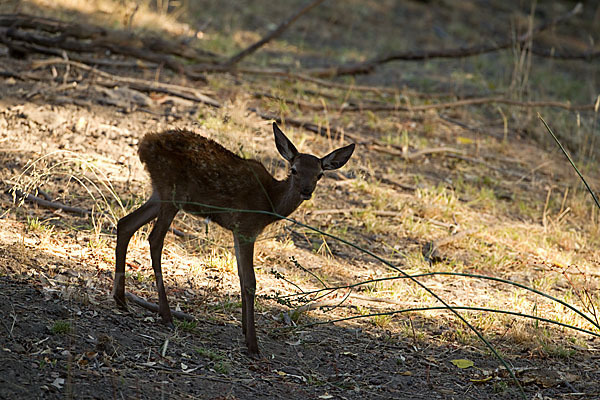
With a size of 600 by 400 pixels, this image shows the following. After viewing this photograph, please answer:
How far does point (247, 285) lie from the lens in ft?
14.0

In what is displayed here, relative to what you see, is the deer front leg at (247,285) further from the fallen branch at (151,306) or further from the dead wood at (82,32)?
the dead wood at (82,32)

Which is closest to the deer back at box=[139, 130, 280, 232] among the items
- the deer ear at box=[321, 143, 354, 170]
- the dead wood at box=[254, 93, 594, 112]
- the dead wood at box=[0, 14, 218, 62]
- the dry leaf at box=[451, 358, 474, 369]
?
the deer ear at box=[321, 143, 354, 170]

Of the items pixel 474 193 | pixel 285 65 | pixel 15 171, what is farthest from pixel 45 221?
pixel 285 65

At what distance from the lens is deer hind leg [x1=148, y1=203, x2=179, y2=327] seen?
167 inches

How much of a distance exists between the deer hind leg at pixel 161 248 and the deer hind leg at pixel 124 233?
10 centimetres

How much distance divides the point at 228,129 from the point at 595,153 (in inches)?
206

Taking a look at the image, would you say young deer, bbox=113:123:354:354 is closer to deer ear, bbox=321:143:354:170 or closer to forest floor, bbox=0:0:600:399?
deer ear, bbox=321:143:354:170

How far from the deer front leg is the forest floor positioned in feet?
0.42

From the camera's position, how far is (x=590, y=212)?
7602mm

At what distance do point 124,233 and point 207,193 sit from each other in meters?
0.59

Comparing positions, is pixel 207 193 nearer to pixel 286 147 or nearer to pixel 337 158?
pixel 286 147

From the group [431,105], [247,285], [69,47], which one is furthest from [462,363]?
[69,47]

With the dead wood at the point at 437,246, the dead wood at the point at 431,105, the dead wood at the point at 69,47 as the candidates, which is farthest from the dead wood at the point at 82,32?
the dead wood at the point at 437,246

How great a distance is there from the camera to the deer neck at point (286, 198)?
14.8ft
